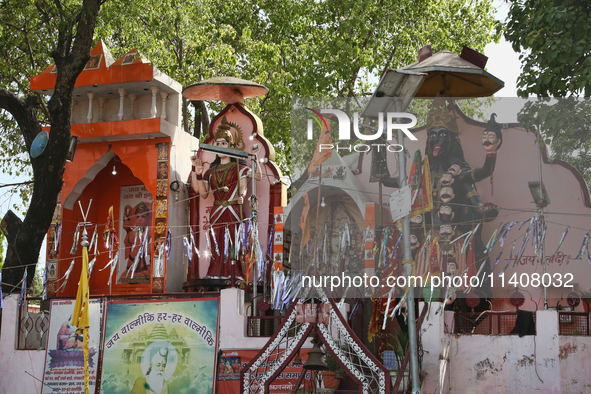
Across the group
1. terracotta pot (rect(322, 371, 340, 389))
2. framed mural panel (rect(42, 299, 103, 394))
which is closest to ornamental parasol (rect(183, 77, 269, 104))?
framed mural panel (rect(42, 299, 103, 394))

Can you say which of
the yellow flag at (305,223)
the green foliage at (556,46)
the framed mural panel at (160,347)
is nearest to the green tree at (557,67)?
the green foliage at (556,46)

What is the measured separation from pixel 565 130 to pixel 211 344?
8.23m

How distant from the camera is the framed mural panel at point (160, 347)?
13.0m

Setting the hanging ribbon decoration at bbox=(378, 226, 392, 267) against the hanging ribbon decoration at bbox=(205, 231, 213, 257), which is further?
the hanging ribbon decoration at bbox=(205, 231, 213, 257)

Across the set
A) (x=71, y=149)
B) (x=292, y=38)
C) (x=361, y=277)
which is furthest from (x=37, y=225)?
(x=292, y=38)

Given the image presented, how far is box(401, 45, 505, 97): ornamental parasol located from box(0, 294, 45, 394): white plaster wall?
9.46 meters

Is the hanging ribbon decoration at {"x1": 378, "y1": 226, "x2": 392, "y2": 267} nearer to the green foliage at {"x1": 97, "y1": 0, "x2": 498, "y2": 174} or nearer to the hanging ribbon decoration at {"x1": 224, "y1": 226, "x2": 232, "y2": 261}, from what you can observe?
the hanging ribbon decoration at {"x1": 224, "y1": 226, "x2": 232, "y2": 261}

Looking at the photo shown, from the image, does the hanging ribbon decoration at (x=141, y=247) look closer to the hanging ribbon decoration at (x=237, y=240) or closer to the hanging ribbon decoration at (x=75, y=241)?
the hanging ribbon decoration at (x=75, y=241)

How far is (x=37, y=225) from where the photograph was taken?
48.3 feet

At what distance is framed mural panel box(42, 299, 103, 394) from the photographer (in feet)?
44.4

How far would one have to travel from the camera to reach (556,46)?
13.0 m

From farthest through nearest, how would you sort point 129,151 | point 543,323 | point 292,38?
point 292,38 < point 129,151 < point 543,323

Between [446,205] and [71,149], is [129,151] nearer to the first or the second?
[71,149]

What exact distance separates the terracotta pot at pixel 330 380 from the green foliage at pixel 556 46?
6.79m
